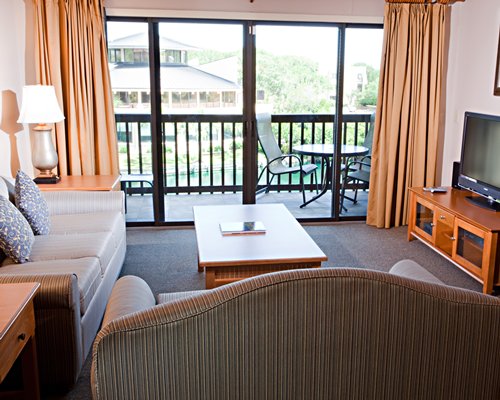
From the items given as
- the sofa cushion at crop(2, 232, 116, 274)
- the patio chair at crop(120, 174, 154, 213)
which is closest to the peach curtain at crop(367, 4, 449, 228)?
the patio chair at crop(120, 174, 154, 213)

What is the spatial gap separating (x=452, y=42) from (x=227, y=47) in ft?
6.87

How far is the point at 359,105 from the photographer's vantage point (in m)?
5.34

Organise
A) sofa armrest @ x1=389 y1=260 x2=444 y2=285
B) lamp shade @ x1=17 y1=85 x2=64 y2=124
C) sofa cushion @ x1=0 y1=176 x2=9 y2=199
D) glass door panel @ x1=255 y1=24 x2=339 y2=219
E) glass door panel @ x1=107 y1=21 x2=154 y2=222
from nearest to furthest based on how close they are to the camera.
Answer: sofa armrest @ x1=389 y1=260 x2=444 y2=285, sofa cushion @ x1=0 y1=176 x2=9 y2=199, lamp shade @ x1=17 y1=85 x2=64 y2=124, glass door panel @ x1=107 y1=21 x2=154 y2=222, glass door panel @ x1=255 y1=24 x2=339 y2=219

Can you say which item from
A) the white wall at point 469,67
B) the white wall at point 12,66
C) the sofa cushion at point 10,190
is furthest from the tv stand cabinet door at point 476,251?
the white wall at point 12,66

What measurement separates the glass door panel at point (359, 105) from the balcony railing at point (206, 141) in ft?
0.05

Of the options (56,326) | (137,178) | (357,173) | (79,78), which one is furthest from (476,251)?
(79,78)

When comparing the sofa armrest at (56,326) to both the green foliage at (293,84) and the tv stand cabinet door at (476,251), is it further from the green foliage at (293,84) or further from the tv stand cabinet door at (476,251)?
the green foliage at (293,84)

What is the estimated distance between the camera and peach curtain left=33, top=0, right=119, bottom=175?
4.61 metres

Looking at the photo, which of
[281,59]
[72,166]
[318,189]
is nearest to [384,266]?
[318,189]

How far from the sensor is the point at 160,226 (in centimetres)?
533

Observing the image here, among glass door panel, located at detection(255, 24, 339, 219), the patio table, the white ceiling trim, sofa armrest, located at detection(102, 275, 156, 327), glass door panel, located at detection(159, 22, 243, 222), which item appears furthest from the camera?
the patio table

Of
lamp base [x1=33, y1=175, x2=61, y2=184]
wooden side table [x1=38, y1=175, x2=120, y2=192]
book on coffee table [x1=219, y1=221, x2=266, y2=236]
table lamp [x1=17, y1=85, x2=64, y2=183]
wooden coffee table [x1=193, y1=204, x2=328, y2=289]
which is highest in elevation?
table lamp [x1=17, y1=85, x2=64, y2=183]

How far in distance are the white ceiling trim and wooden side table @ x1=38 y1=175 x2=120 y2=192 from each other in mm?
1429

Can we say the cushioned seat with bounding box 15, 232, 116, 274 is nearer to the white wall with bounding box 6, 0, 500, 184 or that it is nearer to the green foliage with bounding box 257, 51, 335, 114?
the white wall with bounding box 6, 0, 500, 184
